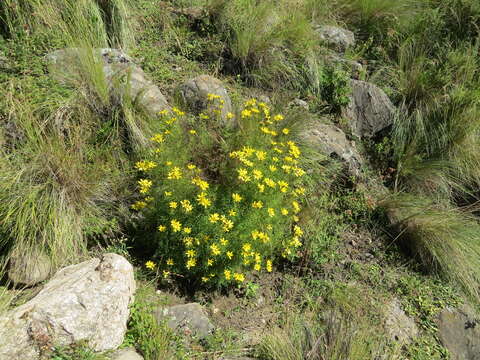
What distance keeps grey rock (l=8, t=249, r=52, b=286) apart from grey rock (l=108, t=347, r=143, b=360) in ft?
2.55

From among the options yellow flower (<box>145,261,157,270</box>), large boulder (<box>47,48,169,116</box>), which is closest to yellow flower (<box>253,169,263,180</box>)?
yellow flower (<box>145,261,157,270</box>)

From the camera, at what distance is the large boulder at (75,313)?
2.36 m

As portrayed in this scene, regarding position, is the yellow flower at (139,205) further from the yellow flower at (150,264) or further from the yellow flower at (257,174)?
the yellow flower at (257,174)

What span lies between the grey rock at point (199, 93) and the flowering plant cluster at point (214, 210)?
0.79m

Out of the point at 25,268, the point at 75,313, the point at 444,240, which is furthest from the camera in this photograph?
the point at 444,240

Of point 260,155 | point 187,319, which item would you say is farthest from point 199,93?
point 187,319

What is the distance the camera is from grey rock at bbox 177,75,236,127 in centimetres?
427

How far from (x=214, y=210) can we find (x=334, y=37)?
3.60 meters

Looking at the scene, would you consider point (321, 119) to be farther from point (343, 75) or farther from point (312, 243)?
point (312, 243)

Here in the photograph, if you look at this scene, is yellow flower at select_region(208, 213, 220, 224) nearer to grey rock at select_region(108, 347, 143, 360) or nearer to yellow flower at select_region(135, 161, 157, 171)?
yellow flower at select_region(135, 161, 157, 171)

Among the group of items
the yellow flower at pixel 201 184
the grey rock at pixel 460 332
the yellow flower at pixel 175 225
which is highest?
the yellow flower at pixel 201 184

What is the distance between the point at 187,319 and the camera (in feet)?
9.93

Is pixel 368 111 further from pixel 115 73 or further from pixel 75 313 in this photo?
pixel 75 313

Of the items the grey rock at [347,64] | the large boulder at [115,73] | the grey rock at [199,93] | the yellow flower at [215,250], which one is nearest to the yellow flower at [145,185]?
the yellow flower at [215,250]
